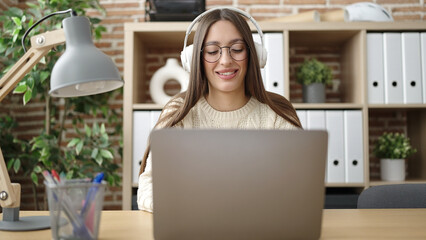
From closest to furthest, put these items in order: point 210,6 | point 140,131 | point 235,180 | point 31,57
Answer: point 235,180 < point 31,57 < point 140,131 < point 210,6

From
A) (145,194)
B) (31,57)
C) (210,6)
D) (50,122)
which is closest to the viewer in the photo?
(31,57)

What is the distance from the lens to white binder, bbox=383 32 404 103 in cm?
258

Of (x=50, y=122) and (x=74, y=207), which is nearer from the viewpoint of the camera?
(x=74, y=207)

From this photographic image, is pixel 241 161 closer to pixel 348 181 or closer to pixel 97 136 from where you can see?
pixel 348 181

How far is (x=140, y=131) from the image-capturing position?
8.38 ft

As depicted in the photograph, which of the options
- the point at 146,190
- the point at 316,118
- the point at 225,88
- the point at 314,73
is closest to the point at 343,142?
the point at 316,118

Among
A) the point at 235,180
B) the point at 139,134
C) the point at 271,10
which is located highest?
the point at 271,10

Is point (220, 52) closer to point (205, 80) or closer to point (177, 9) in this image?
point (205, 80)

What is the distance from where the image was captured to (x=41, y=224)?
100cm

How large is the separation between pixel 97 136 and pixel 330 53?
158 centimetres

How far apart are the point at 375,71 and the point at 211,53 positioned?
128 centimetres

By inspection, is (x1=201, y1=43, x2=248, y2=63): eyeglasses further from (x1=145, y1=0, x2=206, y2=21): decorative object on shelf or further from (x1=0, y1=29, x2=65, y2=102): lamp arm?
(x1=145, y1=0, x2=206, y2=21): decorative object on shelf

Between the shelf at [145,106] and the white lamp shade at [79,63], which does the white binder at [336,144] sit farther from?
the white lamp shade at [79,63]

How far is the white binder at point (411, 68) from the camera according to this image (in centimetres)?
258
